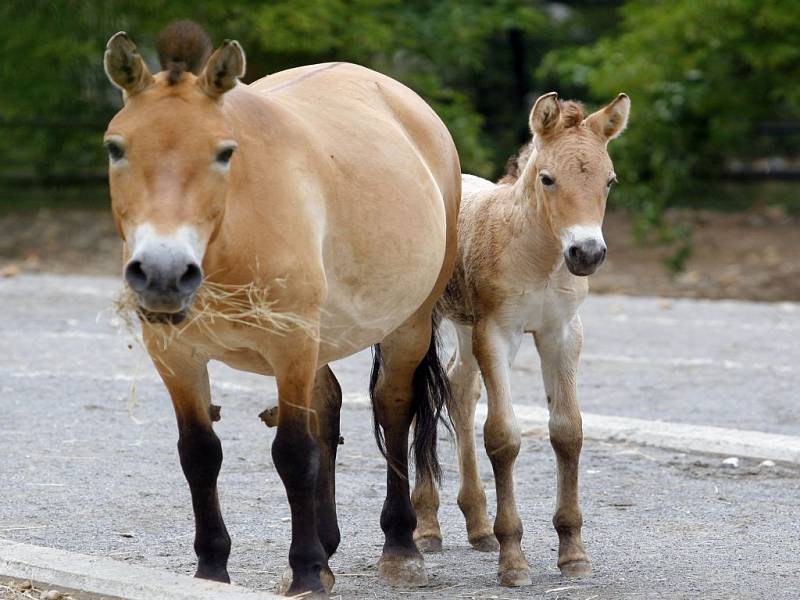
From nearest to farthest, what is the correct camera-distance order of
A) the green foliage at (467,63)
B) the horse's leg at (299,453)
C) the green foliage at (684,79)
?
the horse's leg at (299,453), the green foliage at (684,79), the green foliage at (467,63)

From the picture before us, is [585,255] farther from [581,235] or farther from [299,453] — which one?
[299,453]

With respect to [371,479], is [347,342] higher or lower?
higher

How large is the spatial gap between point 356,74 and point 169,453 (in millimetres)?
2329

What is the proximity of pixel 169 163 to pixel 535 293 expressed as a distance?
5.80ft

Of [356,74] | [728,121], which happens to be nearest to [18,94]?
[728,121]

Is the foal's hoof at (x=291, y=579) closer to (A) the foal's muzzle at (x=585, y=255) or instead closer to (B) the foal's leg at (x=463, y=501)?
(B) the foal's leg at (x=463, y=501)

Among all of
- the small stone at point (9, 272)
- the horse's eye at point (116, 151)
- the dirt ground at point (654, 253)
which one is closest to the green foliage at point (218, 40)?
the dirt ground at point (654, 253)

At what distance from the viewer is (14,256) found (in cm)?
1524

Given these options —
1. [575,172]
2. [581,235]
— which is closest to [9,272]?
[575,172]

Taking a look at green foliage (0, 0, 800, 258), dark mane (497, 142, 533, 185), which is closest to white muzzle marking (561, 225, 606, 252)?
dark mane (497, 142, 533, 185)

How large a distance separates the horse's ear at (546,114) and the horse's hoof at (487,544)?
1.64 meters

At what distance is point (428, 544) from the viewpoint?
5.16 meters

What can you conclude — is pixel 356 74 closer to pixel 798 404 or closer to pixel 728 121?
pixel 798 404

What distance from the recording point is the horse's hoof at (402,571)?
4625 millimetres
